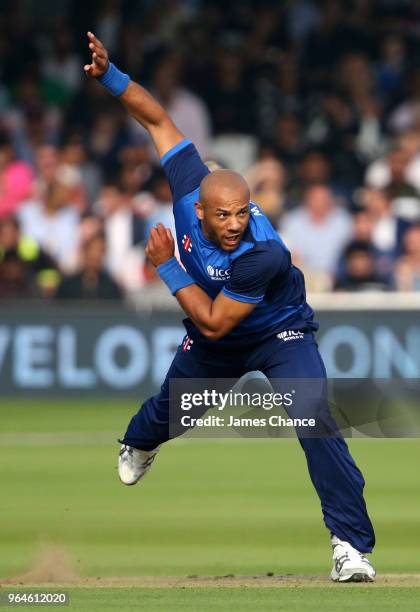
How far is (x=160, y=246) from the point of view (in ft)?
22.5

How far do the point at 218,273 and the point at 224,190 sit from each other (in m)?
0.49

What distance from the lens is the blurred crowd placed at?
49.2 feet

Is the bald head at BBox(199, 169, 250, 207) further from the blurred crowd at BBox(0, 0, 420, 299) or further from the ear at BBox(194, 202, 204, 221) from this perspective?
the blurred crowd at BBox(0, 0, 420, 299)

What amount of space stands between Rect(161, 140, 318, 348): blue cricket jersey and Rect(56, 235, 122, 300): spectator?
23.7ft

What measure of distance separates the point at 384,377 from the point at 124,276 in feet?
10.1

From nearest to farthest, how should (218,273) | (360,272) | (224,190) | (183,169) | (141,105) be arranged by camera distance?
(224,190) < (218,273) < (183,169) < (141,105) < (360,272)

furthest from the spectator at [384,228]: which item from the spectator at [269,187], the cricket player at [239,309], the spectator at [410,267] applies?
the cricket player at [239,309]

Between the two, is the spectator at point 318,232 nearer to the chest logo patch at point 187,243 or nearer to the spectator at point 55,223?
the spectator at point 55,223

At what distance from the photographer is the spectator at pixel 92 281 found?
14492 mm

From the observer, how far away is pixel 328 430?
664cm

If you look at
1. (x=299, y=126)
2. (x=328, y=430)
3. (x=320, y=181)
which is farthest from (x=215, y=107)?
(x=328, y=430)

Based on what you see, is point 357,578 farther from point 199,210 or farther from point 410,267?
point 410,267
